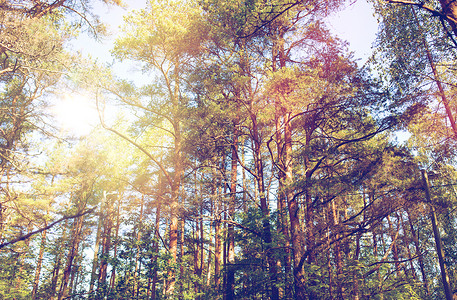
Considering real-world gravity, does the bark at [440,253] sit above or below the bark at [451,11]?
below

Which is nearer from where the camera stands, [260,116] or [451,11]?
[451,11]

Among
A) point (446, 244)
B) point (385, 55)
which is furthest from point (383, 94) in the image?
point (446, 244)

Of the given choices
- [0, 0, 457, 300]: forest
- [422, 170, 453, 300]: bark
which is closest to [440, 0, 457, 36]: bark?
[0, 0, 457, 300]: forest

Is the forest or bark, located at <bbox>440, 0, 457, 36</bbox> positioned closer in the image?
bark, located at <bbox>440, 0, 457, 36</bbox>

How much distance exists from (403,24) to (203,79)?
6190 mm

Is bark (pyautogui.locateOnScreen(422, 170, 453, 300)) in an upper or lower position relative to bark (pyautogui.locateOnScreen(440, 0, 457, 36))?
lower

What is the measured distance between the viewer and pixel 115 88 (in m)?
9.14

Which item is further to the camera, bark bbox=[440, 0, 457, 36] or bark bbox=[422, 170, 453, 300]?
bark bbox=[422, 170, 453, 300]

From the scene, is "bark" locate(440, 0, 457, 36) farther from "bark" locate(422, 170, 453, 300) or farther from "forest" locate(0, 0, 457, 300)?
"bark" locate(422, 170, 453, 300)

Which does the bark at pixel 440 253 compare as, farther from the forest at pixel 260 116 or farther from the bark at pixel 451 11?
the bark at pixel 451 11

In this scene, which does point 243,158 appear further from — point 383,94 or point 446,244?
point 446,244

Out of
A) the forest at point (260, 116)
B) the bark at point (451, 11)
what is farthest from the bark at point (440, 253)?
the bark at point (451, 11)

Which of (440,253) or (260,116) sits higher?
(260,116)

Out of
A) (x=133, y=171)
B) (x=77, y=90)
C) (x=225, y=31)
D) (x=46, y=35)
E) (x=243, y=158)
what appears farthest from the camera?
(x=133, y=171)
